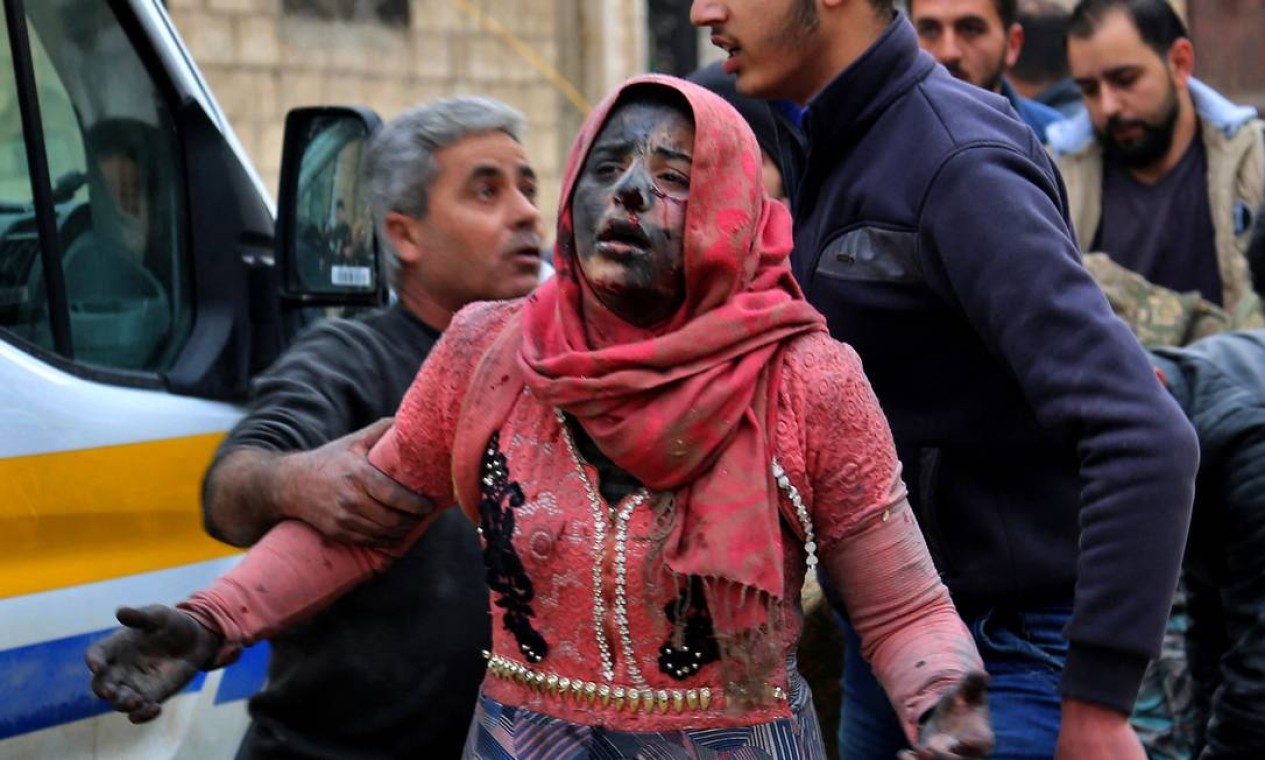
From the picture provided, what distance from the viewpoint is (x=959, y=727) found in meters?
2.02

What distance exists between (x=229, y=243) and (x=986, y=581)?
153cm

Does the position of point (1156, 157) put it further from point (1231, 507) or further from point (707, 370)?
point (707, 370)

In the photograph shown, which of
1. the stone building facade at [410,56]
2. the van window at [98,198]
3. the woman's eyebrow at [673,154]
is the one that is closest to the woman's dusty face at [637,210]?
the woman's eyebrow at [673,154]

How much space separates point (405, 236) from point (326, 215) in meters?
0.38

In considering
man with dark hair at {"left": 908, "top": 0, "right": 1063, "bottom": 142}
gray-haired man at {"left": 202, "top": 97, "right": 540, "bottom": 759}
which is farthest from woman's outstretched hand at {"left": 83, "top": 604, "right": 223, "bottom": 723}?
man with dark hair at {"left": 908, "top": 0, "right": 1063, "bottom": 142}

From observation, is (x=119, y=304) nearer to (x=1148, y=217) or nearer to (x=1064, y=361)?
(x=1064, y=361)

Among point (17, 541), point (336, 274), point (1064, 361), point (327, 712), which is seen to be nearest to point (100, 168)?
point (336, 274)

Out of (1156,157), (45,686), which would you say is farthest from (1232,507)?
(1156,157)

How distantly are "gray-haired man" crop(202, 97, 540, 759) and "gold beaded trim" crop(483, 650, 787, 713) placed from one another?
0.33 m

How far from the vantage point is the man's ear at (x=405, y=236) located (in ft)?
10.0

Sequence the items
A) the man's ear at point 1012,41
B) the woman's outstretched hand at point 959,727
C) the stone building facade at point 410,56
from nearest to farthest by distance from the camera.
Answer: the woman's outstretched hand at point 959,727
the man's ear at point 1012,41
the stone building facade at point 410,56

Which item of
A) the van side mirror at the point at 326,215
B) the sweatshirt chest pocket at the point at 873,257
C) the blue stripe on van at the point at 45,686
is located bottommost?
the blue stripe on van at the point at 45,686

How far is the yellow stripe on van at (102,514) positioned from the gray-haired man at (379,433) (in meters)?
0.24

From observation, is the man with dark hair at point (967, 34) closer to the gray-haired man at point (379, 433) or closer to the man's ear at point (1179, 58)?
the man's ear at point (1179, 58)
